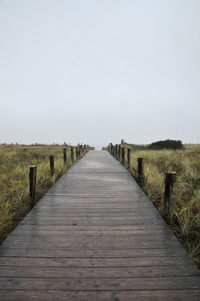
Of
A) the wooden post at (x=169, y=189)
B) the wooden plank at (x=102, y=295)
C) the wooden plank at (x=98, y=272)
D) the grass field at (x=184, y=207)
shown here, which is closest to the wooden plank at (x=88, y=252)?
the wooden plank at (x=98, y=272)

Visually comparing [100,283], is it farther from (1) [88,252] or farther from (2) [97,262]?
(1) [88,252]

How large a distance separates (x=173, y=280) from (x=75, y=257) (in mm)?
1160

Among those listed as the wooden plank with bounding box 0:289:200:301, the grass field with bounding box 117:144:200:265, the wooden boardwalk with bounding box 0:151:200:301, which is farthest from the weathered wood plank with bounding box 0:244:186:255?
the wooden plank with bounding box 0:289:200:301

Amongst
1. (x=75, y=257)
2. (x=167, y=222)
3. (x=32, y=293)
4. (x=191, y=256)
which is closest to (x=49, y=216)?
(x=75, y=257)

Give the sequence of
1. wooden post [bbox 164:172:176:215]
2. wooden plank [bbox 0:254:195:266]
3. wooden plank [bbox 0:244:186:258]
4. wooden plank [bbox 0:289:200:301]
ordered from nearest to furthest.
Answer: wooden plank [bbox 0:289:200:301], wooden plank [bbox 0:254:195:266], wooden plank [bbox 0:244:186:258], wooden post [bbox 164:172:176:215]

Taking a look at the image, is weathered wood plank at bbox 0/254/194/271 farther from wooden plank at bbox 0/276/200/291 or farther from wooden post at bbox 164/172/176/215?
wooden post at bbox 164/172/176/215

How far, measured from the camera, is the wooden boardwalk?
6.07ft

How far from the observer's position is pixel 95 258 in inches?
92.6

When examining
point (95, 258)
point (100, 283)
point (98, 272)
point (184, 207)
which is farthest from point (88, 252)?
point (184, 207)

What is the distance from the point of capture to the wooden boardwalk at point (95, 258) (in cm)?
185

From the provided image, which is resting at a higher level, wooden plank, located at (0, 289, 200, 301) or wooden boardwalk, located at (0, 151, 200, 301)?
wooden boardwalk, located at (0, 151, 200, 301)

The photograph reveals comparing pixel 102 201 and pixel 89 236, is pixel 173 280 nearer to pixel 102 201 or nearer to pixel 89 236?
pixel 89 236

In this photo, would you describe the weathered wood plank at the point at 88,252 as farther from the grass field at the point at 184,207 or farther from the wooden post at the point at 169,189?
the wooden post at the point at 169,189

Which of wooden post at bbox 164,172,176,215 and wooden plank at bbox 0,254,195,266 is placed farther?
wooden post at bbox 164,172,176,215
